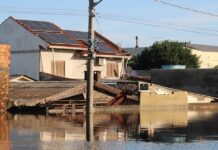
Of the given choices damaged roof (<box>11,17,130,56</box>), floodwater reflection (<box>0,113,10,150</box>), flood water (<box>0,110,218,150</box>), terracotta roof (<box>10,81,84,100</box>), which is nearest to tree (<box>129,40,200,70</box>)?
damaged roof (<box>11,17,130,56</box>)

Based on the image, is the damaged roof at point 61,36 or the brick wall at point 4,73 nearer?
the brick wall at point 4,73

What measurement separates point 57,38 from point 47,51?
1978 millimetres

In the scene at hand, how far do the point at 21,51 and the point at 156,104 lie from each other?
48.8 ft

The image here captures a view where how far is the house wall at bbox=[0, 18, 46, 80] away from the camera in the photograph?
50.4 meters

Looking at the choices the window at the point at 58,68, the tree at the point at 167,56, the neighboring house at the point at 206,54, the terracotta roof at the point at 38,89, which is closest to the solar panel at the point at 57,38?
the window at the point at 58,68

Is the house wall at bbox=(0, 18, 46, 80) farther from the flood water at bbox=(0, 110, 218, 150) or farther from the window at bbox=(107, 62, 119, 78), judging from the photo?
the flood water at bbox=(0, 110, 218, 150)

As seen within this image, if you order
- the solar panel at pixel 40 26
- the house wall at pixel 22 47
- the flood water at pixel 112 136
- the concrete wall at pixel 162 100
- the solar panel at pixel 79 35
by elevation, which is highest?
the solar panel at pixel 40 26

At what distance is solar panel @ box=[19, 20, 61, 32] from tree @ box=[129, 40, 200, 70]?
110 ft

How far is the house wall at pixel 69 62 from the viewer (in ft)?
166

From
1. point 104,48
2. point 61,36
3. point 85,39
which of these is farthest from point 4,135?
point 104,48

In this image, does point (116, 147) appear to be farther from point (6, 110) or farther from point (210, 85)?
point (210, 85)

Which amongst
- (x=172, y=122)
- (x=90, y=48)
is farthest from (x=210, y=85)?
(x=90, y=48)

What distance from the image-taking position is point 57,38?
5172cm

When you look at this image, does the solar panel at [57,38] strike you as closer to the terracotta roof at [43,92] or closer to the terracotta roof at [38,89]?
the terracotta roof at [43,92]
